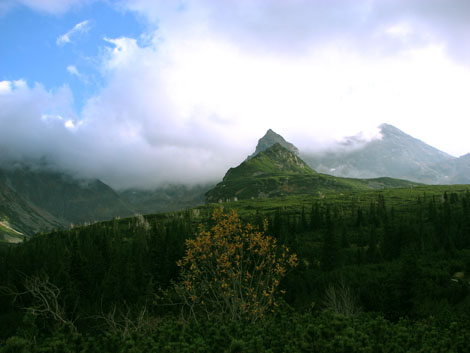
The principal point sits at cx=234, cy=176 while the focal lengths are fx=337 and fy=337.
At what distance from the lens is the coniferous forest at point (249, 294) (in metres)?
11.7

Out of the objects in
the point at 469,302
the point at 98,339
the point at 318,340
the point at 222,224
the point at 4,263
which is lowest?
the point at 4,263

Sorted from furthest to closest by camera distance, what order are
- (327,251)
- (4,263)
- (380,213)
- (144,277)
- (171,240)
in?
(380,213) < (4,263) < (171,240) < (327,251) < (144,277)

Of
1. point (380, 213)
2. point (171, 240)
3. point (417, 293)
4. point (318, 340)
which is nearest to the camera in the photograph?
point (318, 340)

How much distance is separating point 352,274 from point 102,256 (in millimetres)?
82641

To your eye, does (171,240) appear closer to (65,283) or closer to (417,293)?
(65,283)

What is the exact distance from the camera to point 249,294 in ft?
74.9

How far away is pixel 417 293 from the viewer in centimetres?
5891

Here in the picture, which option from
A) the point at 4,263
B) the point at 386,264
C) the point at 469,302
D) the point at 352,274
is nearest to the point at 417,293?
the point at 469,302

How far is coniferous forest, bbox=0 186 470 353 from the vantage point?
11.7 meters

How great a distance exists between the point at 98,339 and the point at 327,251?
10332 centimetres

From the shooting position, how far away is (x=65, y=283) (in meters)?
84.8

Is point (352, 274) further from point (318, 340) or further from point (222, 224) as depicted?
point (318, 340)

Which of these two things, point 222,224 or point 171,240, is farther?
Result: point 171,240

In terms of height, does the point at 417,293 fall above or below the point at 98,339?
below
